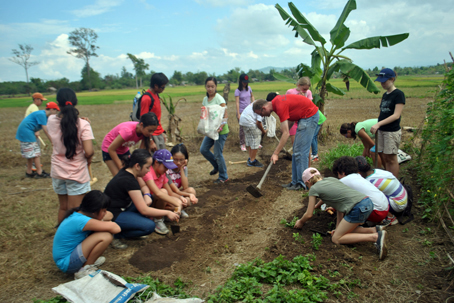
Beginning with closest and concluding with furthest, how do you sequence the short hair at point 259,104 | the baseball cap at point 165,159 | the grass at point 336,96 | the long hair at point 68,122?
the long hair at point 68,122 → the baseball cap at point 165,159 → the short hair at point 259,104 → the grass at point 336,96

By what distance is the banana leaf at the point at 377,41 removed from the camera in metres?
6.57

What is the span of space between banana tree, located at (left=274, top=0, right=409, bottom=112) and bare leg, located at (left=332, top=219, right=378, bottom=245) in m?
4.79

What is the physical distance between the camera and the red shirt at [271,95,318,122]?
174 inches

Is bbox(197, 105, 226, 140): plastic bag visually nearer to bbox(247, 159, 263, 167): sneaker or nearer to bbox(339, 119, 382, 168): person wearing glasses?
bbox(247, 159, 263, 167): sneaker

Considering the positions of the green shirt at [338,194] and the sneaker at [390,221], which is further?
the sneaker at [390,221]

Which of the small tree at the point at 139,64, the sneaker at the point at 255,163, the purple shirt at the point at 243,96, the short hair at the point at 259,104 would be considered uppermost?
the small tree at the point at 139,64

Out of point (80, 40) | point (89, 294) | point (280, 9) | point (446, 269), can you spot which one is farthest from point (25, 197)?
point (80, 40)

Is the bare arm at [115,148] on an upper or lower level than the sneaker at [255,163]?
upper

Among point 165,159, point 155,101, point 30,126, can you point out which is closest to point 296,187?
point 165,159

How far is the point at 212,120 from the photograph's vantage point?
5.28 metres

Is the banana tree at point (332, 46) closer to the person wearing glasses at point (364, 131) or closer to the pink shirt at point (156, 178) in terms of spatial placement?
the person wearing glasses at point (364, 131)

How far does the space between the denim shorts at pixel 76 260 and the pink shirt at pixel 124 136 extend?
1.48 m

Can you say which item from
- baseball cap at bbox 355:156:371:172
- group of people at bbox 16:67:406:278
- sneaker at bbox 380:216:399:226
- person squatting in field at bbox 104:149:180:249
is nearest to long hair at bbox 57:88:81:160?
group of people at bbox 16:67:406:278

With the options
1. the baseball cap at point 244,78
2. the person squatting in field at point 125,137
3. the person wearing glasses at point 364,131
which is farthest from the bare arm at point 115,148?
the baseball cap at point 244,78
